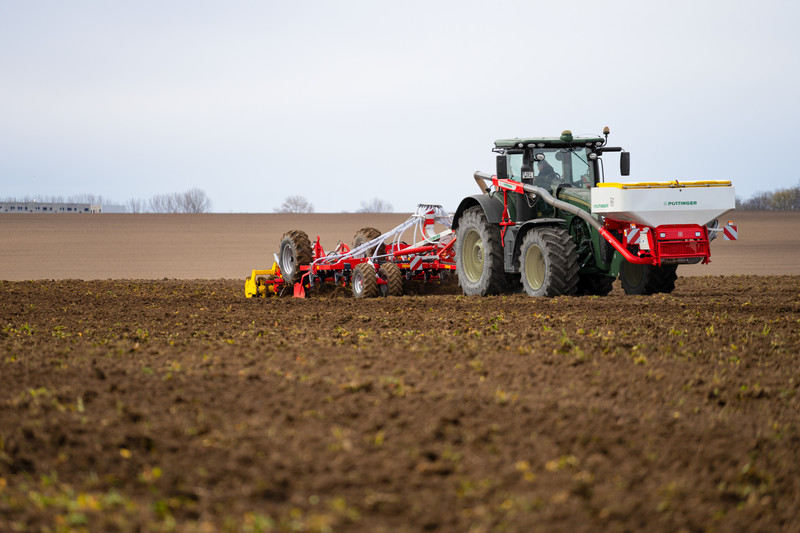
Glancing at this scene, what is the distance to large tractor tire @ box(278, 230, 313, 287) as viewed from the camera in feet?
52.0

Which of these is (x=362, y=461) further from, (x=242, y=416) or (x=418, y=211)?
(x=418, y=211)

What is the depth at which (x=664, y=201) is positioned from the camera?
11477 mm

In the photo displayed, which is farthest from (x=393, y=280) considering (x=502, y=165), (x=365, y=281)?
Answer: (x=502, y=165)

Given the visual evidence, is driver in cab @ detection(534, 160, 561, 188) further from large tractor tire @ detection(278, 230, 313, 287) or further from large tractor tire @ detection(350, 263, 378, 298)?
large tractor tire @ detection(278, 230, 313, 287)

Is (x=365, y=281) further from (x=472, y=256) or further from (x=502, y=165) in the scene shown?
(x=502, y=165)

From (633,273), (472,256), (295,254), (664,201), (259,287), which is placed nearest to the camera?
(664,201)

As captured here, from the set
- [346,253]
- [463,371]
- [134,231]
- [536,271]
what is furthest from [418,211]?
[134,231]

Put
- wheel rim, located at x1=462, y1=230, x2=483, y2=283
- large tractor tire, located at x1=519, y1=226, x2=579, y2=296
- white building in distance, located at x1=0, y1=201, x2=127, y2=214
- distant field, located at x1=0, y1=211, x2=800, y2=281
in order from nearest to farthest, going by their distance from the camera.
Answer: large tractor tire, located at x1=519, y1=226, x2=579, y2=296 < wheel rim, located at x1=462, y1=230, x2=483, y2=283 < distant field, located at x1=0, y1=211, x2=800, y2=281 < white building in distance, located at x1=0, y1=201, x2=127, y2=214

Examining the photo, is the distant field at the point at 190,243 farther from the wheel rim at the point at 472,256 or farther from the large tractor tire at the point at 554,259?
the large tractor tire at the point at 554,259

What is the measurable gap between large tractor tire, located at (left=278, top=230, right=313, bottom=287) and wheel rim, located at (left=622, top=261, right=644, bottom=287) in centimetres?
560

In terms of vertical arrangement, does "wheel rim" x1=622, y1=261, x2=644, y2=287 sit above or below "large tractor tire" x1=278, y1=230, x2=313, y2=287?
below

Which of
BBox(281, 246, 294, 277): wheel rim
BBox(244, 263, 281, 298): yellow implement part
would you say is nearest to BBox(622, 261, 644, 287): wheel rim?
BBox(281, 246, 294, 277): wheel rim

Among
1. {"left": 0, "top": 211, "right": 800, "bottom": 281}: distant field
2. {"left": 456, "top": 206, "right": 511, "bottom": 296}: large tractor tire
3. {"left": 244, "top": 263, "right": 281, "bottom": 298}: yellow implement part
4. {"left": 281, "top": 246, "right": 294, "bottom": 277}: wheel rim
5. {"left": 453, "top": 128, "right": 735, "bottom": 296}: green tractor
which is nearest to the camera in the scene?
{"left": 453, "top": 128, "right": 735, "bottom": 296}: green tractor

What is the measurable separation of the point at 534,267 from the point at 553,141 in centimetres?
194
